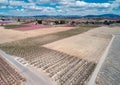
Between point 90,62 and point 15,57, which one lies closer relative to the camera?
point 90,62

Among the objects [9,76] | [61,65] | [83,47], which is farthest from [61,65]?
[83,47]

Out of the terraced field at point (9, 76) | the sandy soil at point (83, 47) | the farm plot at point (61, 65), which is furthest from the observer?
the sandy soil at point (83, 47)

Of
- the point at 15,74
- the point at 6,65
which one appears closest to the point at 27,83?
the point at 15,74

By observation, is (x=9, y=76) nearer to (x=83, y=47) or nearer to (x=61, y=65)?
(x=61, y=65)

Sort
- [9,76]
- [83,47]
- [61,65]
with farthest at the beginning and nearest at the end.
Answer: [83,47], [61,65], [9,76]

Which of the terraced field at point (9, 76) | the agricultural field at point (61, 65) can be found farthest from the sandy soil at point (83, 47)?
the terraced field at point (9, 76)

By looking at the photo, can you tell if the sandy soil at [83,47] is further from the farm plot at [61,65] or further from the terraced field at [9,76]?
the terraced field at [9,76]

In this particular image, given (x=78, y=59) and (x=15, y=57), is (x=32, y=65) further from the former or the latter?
(x=78, y=59)

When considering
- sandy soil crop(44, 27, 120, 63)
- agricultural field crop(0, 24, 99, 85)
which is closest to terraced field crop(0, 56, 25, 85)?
agricultural field crop(0, 24, 99, 85)
